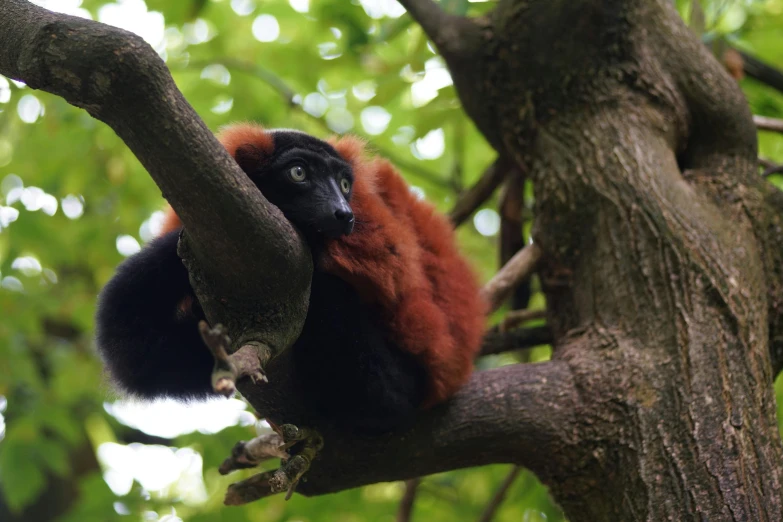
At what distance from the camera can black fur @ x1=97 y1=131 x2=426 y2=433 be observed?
2811mm

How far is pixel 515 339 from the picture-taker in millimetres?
4461

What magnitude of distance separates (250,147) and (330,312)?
0.91m

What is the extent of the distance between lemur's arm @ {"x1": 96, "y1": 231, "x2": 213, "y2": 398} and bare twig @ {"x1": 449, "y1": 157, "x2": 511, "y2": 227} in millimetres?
2721

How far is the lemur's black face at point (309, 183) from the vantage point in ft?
9.62

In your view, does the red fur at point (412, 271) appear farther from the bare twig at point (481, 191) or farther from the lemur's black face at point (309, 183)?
the bare twig at point (481, 191)

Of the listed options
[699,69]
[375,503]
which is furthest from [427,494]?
[699,69]

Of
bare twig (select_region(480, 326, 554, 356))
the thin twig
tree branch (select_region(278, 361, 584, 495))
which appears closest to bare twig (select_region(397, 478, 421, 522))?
bare twig (select_region(480, 326, 554, 356))

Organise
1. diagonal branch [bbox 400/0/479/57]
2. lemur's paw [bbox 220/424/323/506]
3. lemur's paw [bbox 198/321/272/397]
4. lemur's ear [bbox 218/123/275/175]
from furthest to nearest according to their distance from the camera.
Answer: diagonal branch [bbox 400/0/479/57]
lemur's ear [bbox 218/123/275/175]
lemur's paw [bbox 220/424/323/506]
lemur's paw [bbox 198/321/272/397]

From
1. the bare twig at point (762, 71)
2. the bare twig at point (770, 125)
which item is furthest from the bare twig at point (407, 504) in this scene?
the bare twig at point (762, 71)

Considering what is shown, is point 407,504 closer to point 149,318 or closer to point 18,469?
point 149,318

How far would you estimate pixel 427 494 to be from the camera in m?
5.57

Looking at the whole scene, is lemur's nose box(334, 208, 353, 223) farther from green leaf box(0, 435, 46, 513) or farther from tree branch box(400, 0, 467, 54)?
green leaf box(0, 435, 46, 513)

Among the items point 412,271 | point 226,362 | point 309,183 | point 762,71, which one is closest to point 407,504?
point 412,271

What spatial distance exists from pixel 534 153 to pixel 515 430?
169cm
